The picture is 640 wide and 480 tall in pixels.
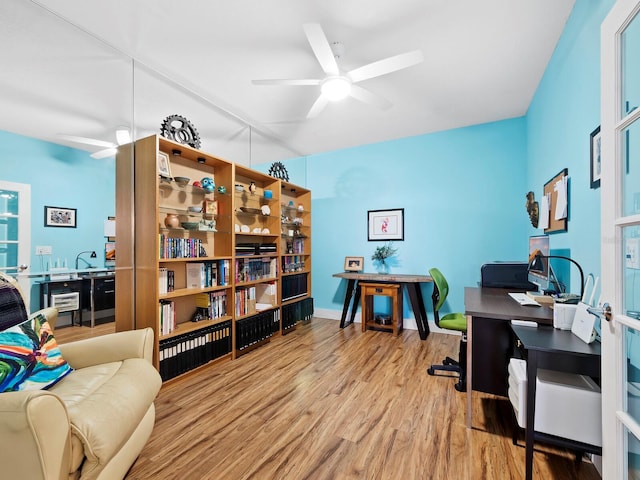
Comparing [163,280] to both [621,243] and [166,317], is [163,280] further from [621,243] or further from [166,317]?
[621,243]

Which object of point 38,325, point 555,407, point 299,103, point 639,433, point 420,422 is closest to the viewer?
point 639,433

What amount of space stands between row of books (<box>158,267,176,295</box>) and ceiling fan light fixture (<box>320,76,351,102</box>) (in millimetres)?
2005

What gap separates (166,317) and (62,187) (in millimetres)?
1216

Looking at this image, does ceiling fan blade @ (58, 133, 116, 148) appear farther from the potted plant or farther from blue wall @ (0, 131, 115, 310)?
the potted plant

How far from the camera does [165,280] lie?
2396mm

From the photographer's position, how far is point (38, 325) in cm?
146

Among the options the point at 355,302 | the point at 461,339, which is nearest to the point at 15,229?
the point at 461,339

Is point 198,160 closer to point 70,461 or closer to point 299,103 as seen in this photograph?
point 299,103

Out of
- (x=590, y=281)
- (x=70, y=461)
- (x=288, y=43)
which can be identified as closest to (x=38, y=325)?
(x=70, y=461)

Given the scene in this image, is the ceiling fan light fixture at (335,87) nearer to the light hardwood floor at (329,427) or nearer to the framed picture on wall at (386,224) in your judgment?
the framed picture on wall at (386,224)

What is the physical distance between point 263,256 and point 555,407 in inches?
112

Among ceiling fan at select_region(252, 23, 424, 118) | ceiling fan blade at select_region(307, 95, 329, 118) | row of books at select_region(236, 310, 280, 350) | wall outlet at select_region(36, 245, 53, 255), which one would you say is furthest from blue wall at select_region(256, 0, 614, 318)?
wall outlet at select_region(36, 245, 53, 255)

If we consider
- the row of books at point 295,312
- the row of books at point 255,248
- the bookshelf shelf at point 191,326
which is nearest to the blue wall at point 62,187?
the bookshelf shelf at point 191,326

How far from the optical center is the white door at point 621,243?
994 mm
